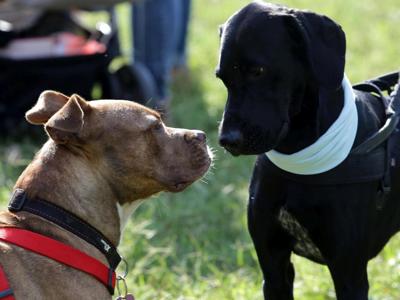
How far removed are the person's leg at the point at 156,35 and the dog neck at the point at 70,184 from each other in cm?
417

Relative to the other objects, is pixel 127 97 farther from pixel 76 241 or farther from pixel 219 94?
pixel 76 241

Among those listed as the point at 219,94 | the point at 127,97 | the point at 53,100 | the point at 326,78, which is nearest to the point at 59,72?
the point at 127,97

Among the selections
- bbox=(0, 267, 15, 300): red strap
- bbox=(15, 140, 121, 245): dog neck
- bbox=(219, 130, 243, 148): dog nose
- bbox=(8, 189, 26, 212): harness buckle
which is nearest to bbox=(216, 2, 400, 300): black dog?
bbox=(219, 130, 243, 148): dog nose

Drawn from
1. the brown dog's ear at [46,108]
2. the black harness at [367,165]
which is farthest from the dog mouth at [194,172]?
Result: the brown dog's ear at [46,108]

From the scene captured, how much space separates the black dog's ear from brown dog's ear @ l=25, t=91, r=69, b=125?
1032 millimetres

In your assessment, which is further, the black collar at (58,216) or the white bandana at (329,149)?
the white bandana at (329,149)

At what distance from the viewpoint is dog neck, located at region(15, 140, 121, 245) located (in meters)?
3.44

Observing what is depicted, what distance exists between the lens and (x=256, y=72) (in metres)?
3.43

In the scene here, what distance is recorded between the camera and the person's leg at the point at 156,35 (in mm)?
7738

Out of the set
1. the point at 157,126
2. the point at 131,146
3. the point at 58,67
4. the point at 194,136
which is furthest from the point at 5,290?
the point at 58,67

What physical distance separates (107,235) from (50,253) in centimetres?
31

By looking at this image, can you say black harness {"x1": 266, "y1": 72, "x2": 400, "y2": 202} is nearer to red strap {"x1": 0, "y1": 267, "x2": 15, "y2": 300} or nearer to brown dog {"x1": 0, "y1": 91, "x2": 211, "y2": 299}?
brown dog {"x1": 0, "y1": 91, "x2": 211, "y2": 299}

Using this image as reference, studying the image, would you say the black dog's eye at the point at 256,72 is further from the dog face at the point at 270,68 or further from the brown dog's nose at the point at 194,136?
the brown dog's nose at the point at 194,136

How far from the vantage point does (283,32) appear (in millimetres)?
3490
